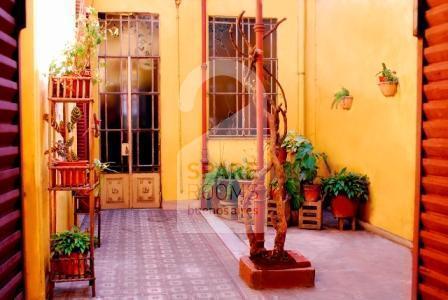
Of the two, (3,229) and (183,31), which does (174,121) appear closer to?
(183,31)

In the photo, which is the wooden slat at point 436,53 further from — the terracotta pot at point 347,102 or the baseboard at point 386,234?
the terracotta pot at point 347,102

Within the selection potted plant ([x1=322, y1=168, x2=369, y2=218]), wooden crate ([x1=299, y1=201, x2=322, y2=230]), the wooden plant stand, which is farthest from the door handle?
the wooden plant stand

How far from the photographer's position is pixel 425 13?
3.39 m

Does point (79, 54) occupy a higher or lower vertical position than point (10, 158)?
higher

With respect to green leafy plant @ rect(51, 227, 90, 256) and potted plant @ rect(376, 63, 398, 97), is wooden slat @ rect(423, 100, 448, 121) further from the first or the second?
potted plant @ rect(376, 63, 398, 97)

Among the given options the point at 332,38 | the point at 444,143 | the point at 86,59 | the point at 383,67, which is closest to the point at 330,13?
the point at 332,38

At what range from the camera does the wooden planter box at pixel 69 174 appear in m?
5.84

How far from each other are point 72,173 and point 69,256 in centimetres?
94

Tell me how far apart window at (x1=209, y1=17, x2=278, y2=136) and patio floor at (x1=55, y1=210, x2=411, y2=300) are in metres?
2.70

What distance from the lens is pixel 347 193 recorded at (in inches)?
366

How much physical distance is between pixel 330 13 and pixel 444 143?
27.3 feet

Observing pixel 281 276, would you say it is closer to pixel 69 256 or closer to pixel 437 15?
pixel 69 256

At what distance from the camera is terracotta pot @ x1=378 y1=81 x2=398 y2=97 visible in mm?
8453

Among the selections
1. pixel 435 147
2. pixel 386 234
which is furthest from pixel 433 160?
pixel 386 234
